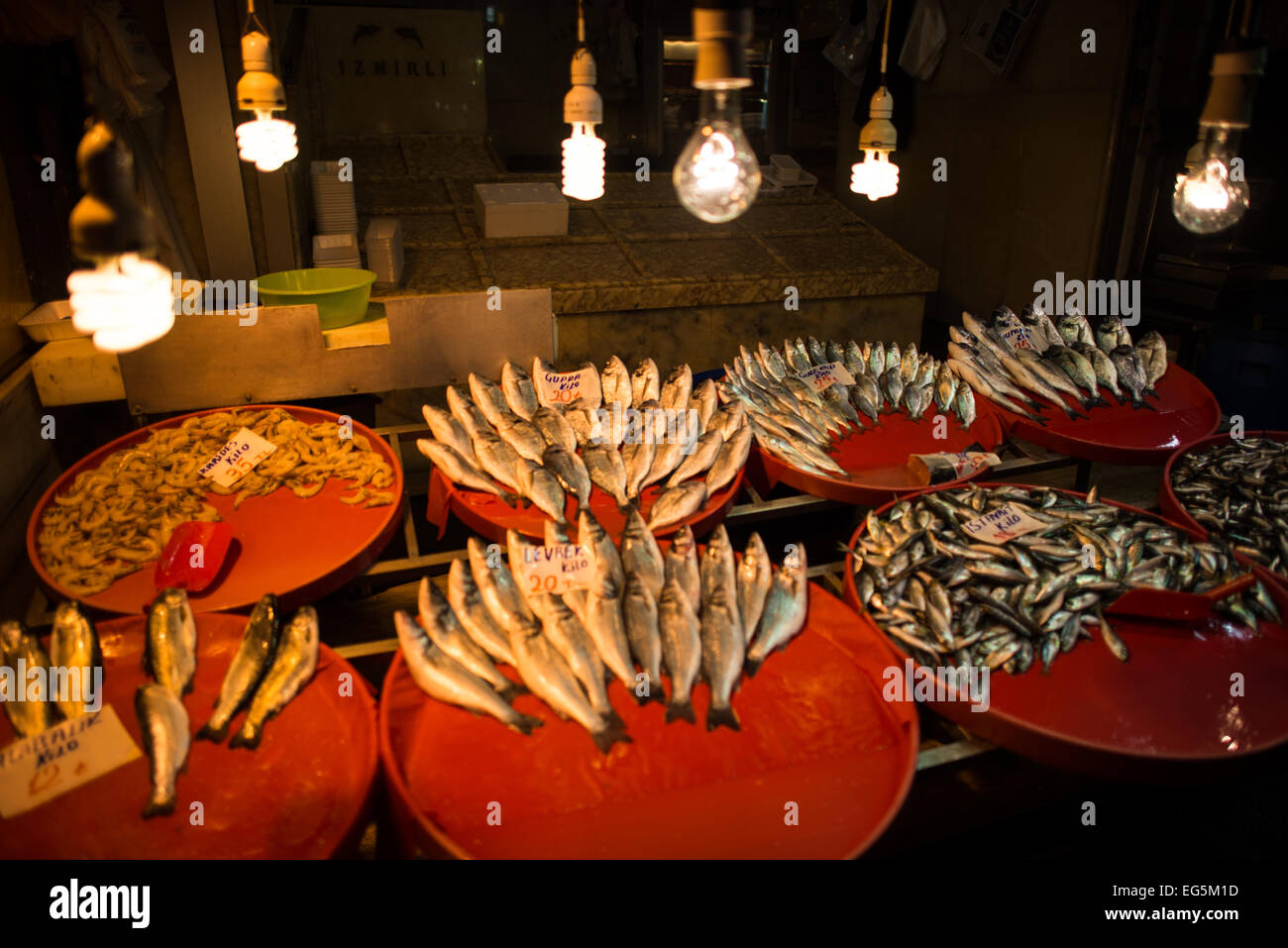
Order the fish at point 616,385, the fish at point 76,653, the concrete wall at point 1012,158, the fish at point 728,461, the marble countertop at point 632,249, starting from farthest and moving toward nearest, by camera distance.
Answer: the concrete wall at point 1012,158, the marble countertop at point 632,249, the fish at point 616,385, the fish at point 728,461, the fish at point 76,653

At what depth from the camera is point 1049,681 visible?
2041 mm

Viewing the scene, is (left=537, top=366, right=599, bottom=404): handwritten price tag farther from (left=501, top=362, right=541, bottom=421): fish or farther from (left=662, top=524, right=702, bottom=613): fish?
(left=662, top=524, right=702, bottom=613): fish

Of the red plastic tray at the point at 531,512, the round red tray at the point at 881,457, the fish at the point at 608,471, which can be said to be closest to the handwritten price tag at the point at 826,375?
the round red tray at the point at 881,457

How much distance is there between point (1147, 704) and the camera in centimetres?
196

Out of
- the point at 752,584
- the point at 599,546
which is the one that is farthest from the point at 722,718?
the point at 599,546

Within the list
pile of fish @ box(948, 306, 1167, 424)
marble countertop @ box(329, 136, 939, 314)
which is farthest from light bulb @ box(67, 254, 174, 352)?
marble countertop @ box(329, 136, 939, 314)

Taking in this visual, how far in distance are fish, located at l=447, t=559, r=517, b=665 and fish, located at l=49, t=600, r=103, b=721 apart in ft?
2.85

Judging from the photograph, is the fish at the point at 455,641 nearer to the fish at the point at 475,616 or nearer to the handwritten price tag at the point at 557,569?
the fish at the point at 475,616

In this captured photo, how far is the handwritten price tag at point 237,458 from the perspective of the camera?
9.15ft

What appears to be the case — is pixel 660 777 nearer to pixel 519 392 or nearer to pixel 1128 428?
pixel 519 392

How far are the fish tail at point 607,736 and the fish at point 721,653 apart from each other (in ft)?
0.70

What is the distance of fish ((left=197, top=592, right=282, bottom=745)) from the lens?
1.77 meters

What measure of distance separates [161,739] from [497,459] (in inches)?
53.9
